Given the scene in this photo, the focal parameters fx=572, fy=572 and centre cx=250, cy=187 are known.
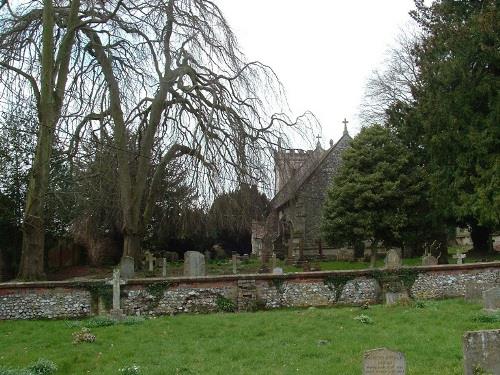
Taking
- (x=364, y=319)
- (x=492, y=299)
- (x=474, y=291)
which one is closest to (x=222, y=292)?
(x=364, y=319)

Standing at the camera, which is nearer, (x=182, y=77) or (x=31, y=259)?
(x=31, y=259)

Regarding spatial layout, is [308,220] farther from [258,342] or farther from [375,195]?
[258,342]

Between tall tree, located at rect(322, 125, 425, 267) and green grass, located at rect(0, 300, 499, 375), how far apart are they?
1316 cm

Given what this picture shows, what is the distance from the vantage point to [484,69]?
2316 cm

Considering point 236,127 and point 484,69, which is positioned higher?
point 484,69

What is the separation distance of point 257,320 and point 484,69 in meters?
16.1

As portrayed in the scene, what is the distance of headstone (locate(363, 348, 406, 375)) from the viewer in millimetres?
5941

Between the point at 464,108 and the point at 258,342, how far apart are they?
55.5ft

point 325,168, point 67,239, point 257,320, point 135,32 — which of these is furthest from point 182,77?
point 325,168

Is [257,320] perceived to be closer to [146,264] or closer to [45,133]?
[45,133]

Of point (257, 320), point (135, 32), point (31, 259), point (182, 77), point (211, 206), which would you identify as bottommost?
point (257, 320)

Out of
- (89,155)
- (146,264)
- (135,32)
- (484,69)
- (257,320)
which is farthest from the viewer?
(146,264)

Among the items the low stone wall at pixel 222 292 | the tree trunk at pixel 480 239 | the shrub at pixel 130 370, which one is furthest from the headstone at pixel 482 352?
the tree trunk at pixel 480 239

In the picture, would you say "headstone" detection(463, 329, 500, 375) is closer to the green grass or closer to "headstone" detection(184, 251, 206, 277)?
the green grass
